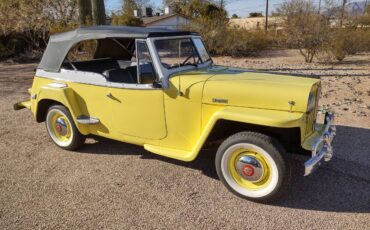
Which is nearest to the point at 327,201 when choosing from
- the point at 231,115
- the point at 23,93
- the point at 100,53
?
the point at 231,115

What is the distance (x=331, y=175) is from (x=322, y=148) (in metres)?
0.55

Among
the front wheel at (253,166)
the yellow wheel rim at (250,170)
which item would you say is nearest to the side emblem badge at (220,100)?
the front wheel at (253,166)

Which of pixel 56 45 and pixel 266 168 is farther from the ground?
pixel 56 45

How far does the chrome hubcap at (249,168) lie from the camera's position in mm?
3336

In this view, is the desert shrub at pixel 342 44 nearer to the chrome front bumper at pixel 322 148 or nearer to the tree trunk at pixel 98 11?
the tree trunk at pixel 98 11

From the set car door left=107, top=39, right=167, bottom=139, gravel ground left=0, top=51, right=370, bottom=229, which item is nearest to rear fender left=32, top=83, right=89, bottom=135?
gravel ground left=0, top=51, right=370, bottom=229

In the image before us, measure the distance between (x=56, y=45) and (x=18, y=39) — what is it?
15644mm

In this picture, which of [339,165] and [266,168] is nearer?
[266,168]

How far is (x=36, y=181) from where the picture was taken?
3.99 m

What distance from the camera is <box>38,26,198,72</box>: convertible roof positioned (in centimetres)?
397

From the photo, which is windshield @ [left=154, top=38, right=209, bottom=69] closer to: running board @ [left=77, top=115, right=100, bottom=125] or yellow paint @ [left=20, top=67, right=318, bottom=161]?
yellow paint @ [left=20, top=67, right=318, bottom=161]

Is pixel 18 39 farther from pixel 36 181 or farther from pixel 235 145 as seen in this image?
pixel 235 145

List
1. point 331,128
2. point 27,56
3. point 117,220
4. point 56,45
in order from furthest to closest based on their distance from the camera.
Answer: point 27,56 → point 56,45 → point 331,128 → point 117,220

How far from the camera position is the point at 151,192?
3.64m
